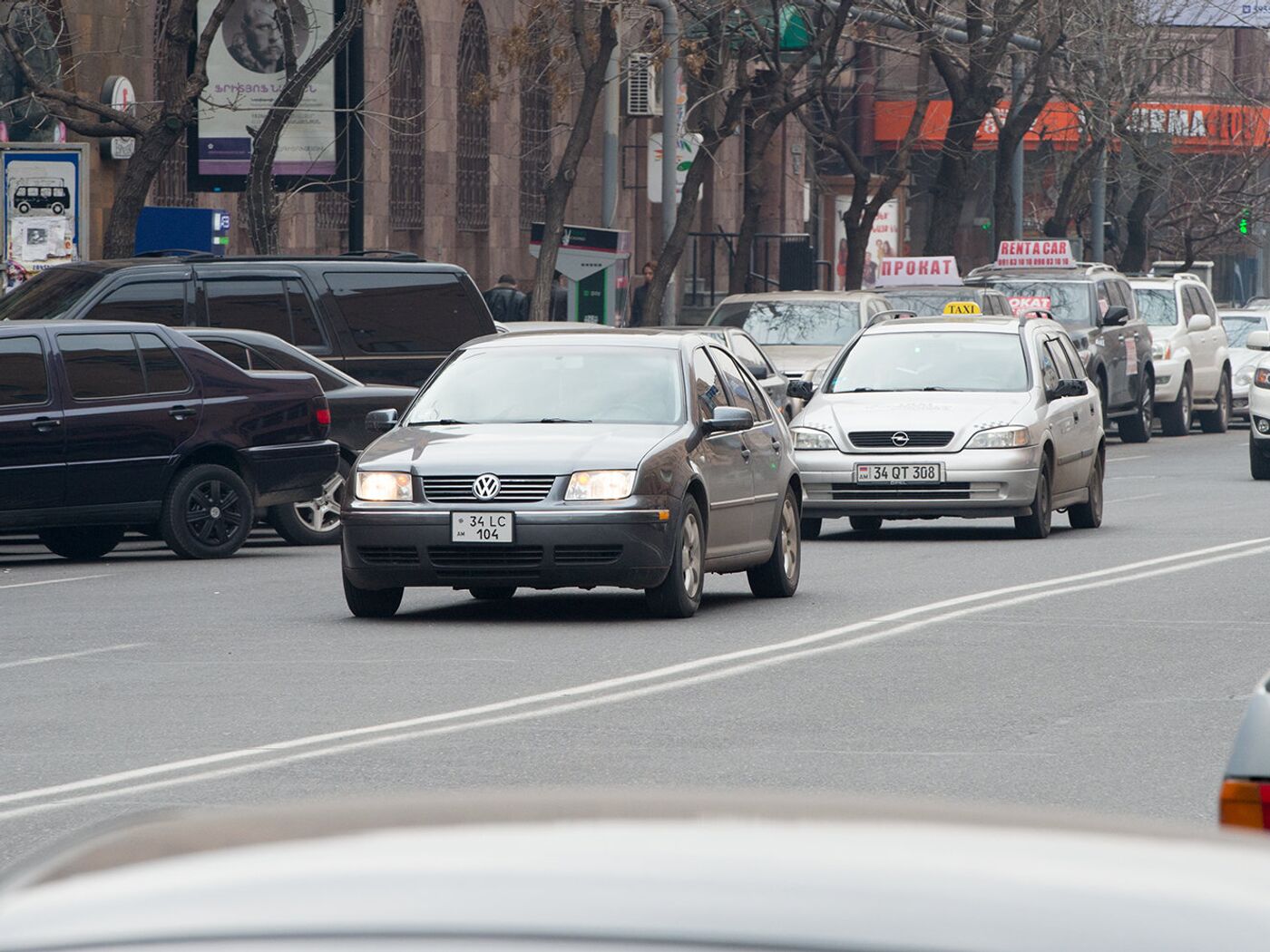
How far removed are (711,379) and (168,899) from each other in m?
12.3

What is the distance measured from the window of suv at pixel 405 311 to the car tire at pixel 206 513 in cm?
249

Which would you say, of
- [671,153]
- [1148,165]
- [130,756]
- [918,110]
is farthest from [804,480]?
[1148,165]

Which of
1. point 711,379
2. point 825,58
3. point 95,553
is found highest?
point 825,58

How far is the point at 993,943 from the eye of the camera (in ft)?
5.82

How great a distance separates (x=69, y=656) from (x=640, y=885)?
998cm

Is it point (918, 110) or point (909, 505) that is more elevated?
point (918, 110)

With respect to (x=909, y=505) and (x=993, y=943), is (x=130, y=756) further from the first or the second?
(x=909, y=505)

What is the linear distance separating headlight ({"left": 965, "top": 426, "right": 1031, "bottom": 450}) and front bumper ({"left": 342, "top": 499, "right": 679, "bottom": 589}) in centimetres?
585

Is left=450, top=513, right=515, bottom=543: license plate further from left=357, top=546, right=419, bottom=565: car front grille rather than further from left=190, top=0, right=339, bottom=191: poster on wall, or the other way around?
left=190, top=0, right=339, bottom=191: poster on wall

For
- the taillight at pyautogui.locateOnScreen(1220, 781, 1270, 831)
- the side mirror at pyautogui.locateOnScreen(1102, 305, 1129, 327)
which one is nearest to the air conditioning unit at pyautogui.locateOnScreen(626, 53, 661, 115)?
the side mirror at pyautogui.locateOnScreen(1102, 305, 1129, 327)

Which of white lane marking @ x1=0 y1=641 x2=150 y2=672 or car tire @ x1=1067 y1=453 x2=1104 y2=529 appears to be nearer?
white lane marking @ x1=0 y1=641 x2=150 y2=672

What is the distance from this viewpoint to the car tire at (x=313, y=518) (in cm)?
1894

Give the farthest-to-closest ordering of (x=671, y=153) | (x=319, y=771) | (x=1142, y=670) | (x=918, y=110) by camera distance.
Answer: (x=918, y=110), (x=671, y=153), (x=1142, y=670), (x=319, y=771)

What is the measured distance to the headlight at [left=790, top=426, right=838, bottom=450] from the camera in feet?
60.5
